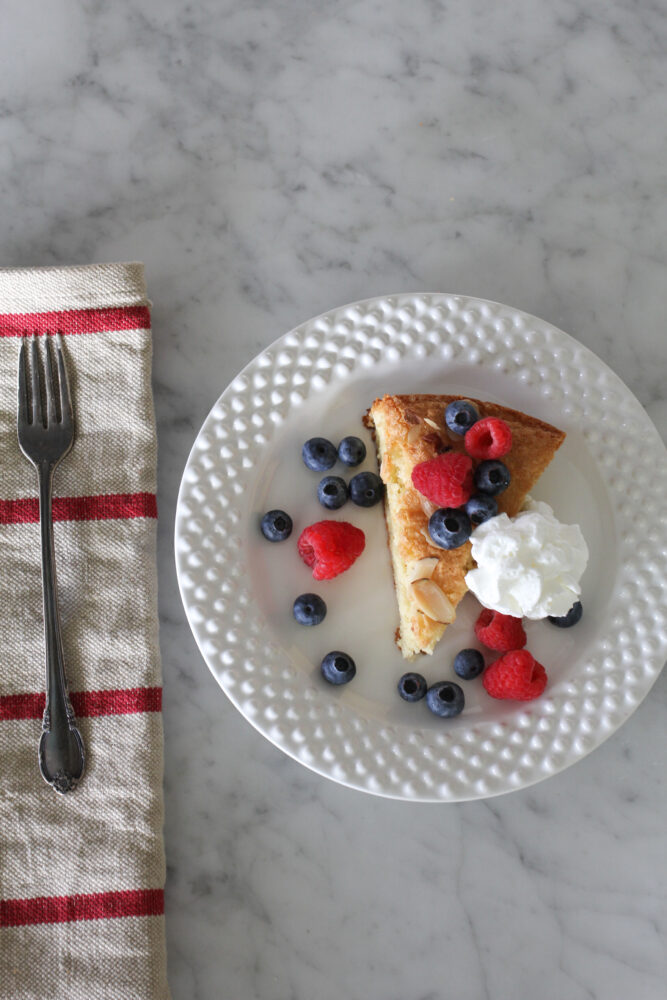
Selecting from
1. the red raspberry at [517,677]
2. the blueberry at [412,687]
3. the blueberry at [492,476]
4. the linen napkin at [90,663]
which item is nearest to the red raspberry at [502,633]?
the red raspberry at [517,677]

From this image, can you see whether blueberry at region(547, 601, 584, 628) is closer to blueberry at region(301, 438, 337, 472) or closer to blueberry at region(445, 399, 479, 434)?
blueberry at region(445, 399, 479, 434)

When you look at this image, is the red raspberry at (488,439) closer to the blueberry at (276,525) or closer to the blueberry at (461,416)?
the blueberry at (461,416)

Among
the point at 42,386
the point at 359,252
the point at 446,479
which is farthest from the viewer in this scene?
the point at 359,252

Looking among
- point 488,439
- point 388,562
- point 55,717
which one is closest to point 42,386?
point 55,717

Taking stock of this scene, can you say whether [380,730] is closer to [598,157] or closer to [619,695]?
[619,695]

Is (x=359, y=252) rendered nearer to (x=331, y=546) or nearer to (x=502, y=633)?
(x=331, y=546)
